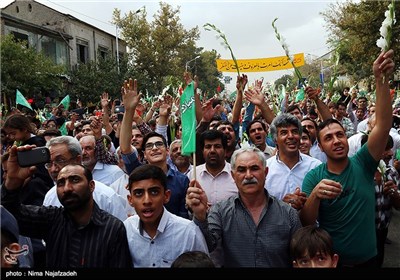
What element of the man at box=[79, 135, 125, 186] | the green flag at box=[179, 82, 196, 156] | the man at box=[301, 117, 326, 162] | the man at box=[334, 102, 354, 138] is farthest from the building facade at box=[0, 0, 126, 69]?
the green flag at box=[179, 82, 196, 156]

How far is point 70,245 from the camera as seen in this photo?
2.49 metres

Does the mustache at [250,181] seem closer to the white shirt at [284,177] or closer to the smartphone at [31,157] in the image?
the white shirt at [284,177]

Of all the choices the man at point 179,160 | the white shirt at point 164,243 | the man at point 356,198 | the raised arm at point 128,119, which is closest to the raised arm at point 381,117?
the man at point 356,198

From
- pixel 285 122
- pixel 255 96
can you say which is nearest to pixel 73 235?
pixel 285 122

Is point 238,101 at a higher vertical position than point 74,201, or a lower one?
higher

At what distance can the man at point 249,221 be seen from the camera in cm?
256

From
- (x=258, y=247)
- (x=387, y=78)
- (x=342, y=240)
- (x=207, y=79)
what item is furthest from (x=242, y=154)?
(x=207, y=79)

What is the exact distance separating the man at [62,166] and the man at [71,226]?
1.79ft

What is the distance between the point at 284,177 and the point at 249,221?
951 mm

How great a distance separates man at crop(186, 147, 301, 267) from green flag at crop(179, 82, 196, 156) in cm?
31

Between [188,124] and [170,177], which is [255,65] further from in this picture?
[188,124]

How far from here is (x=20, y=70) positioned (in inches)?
730

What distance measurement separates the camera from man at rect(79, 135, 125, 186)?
4.21 meters

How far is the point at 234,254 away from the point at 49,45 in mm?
29300
